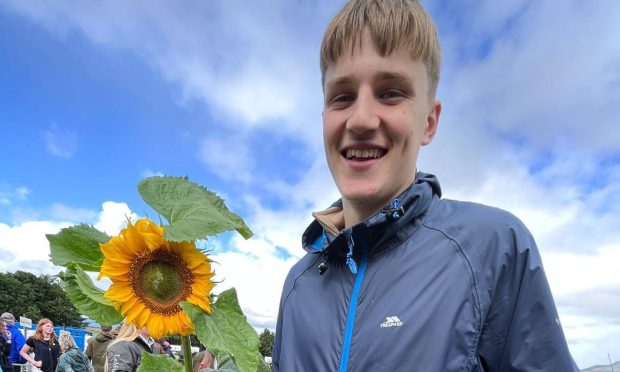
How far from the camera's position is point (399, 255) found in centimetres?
167

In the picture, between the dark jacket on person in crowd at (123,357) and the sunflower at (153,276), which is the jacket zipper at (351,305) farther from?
the dark jacket on person in crowd at (123,357)

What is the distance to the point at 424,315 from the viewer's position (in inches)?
58.7

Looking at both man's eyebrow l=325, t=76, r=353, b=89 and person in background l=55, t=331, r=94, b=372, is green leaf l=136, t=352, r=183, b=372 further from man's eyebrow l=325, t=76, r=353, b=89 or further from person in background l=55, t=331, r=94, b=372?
person in background l=55, t=331, r=94, b=372

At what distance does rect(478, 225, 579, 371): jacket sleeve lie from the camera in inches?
55.2

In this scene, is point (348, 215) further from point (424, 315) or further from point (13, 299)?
point (13, 299)

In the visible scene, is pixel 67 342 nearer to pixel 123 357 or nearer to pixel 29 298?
pixel 123 357

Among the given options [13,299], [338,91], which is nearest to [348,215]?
[338,91]

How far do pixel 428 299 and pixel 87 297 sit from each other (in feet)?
3.20

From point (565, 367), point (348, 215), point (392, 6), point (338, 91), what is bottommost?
point (565, 367)

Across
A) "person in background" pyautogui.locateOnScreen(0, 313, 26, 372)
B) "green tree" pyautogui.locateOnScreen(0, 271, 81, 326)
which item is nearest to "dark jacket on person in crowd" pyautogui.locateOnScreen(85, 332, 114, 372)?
"person in background" pyautogui.locateOnScreen(0, 313, 26, 372)

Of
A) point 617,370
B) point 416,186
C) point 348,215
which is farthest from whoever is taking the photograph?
point 617,370

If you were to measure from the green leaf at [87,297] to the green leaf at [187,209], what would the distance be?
279 mm

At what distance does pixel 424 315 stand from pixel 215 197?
2.28 feet

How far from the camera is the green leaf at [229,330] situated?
1.28 meters
